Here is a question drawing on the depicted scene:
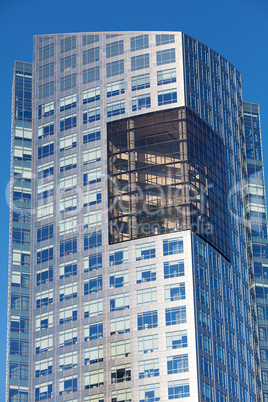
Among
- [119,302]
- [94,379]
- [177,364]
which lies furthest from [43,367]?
[177,364]

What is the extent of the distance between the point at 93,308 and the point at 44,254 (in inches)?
657

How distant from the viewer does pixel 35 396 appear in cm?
17500

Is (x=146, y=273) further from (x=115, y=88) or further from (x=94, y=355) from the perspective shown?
(x=115, y=88)

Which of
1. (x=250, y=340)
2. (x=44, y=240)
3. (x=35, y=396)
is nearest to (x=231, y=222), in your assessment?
(x=250, y=340)

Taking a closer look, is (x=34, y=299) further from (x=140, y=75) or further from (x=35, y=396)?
(x=140, y=75)

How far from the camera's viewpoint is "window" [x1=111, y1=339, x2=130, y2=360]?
549 feet

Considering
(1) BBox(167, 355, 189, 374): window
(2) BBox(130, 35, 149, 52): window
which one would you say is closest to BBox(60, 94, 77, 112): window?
(2) BBox(130, 35, 149, 52): window

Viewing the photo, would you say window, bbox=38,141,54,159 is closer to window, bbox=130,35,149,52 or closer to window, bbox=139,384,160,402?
window, bbox=130,35,149,52

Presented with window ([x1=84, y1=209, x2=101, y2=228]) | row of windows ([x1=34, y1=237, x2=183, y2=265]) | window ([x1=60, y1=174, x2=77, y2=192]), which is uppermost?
window ([x1=60, y1=174, x2=77, y2=192])

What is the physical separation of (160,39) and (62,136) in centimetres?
2618

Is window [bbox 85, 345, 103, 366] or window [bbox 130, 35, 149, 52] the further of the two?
window [bbox 130, 35, 149, 52]

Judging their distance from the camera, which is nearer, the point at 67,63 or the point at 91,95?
the point at 91,95

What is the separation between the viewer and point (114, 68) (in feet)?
624

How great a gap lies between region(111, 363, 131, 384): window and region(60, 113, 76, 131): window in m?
49.5
